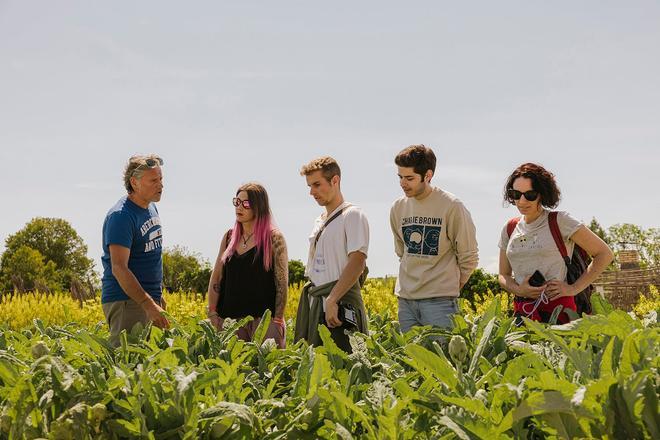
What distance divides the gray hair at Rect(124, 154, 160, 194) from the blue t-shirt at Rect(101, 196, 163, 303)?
→ 124mm

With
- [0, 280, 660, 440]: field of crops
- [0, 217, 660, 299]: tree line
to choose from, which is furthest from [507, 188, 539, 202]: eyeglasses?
[0, 217, 660, 299]: tree line

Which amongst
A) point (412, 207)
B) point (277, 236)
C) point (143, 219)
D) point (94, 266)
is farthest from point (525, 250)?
point (94, 266)

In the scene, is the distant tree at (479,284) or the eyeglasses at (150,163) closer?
the eyeglasses at (150,163)

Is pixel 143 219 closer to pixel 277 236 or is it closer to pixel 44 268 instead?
pixel 277 236

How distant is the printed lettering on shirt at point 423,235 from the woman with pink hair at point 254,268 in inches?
36.2

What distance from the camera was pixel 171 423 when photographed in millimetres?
1593

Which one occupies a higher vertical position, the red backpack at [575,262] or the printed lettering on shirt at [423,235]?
the printed lettering on shirt at [423,235]

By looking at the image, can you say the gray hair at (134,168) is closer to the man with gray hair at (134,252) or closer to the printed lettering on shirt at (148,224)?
the man with gray hair at (134,252)

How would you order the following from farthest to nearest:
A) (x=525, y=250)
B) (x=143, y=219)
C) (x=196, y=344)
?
1. (x=143, y=219)
2. (x=525, y=250)
3. (x=196, y=344)

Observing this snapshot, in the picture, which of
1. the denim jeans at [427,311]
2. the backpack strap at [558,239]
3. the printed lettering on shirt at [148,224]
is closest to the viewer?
the backpack strap at [558,239]

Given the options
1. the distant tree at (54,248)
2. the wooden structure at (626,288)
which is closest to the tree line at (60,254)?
the distant tree at (54,248)

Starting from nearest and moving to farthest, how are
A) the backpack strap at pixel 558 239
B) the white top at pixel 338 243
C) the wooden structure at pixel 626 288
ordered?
1. the backpack strap at pixel 558 239
2. the white top at pixel 338 243
3. the wooden structure at pixel 626 288

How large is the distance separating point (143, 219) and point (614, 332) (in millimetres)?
3871

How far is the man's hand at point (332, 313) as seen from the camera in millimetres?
4480
